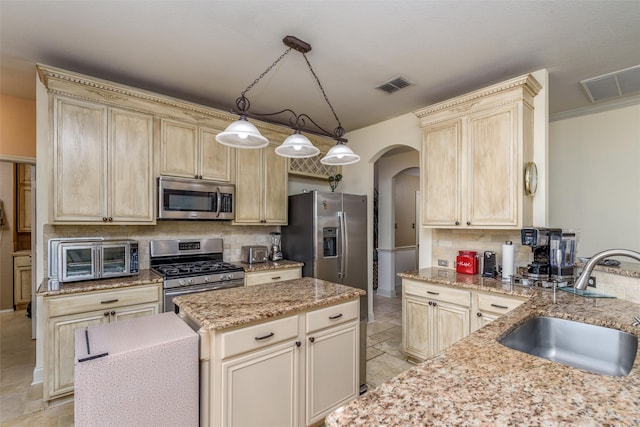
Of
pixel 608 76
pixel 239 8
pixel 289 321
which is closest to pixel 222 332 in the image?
pixel 289 321

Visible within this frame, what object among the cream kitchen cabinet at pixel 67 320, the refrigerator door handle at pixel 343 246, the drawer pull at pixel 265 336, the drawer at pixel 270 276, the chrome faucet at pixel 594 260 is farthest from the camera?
the refrigerator door handle at pixel 343 246

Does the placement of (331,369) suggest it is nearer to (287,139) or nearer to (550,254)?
(287,139)

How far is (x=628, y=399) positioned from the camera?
0.83 m

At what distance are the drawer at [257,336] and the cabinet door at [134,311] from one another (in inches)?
60.9

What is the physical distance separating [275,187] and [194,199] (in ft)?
3.39

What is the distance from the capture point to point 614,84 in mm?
2910

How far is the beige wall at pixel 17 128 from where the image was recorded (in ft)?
10.8

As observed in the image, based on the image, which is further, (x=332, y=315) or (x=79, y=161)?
(x=79, y=161)

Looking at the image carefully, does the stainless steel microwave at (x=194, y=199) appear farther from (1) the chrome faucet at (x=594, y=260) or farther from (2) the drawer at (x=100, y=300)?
(1) the chrome faucet at (x=594, y=260)

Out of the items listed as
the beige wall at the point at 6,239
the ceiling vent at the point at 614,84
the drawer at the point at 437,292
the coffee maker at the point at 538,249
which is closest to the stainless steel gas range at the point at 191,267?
the drawer at the point at 437,292

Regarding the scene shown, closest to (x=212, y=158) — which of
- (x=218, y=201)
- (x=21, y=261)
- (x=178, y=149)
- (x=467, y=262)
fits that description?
(x=178, y=149)

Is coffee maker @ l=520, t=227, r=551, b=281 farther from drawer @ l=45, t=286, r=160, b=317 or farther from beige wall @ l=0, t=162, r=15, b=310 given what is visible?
beige wall @ l=0, t=162, r=15, b=310

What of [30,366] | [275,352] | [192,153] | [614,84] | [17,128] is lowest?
[30,366]

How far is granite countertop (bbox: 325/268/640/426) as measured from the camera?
738 millimetres
